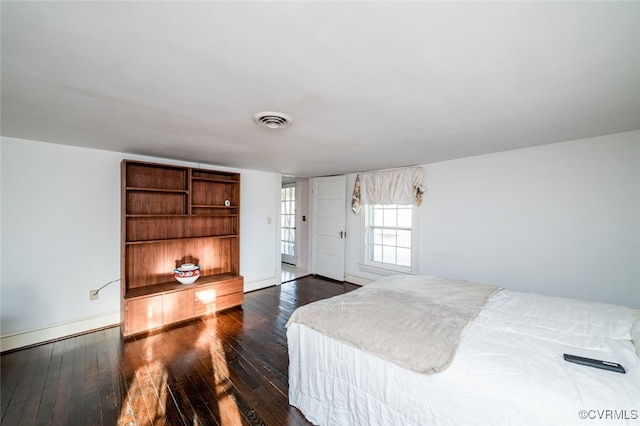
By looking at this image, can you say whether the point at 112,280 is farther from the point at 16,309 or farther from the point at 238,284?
the point at 238,284

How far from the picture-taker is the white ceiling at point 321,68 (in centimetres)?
95

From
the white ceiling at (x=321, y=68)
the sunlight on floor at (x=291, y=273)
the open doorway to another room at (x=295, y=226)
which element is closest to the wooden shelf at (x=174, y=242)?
the white ceiling at (x=321, y=68)

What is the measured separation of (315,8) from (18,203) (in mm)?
3522

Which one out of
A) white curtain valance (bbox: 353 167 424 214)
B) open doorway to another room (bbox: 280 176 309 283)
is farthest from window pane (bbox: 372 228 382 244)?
open doorway to another room (bbox: 280 176 309 283)

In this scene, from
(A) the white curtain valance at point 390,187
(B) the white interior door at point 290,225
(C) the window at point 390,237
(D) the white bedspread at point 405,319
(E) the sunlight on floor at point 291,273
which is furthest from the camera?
(B) the white interior door at point 290,225

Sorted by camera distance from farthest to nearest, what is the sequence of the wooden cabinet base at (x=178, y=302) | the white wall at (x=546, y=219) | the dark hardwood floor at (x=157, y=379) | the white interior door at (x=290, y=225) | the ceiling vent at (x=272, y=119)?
the white interior door at (x=290, y=225) < the wooden cabinet base at (x=178, y=302) < the white wall at (x=546, y=219) < the ceiling vent at (x=272, y=119) < the dark hardwood floor at (x=157, y=379)

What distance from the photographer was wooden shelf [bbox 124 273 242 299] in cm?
294

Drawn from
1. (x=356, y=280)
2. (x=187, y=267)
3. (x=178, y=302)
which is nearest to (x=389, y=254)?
(x=356, y=280)

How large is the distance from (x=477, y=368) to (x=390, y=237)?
3.33 m

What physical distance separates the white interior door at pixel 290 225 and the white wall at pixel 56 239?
3.39 metres

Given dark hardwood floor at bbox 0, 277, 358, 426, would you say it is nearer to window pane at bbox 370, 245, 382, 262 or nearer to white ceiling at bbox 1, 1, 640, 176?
white ceiling at bbox 1, 1, 640, 176

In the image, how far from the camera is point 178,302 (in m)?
3.11

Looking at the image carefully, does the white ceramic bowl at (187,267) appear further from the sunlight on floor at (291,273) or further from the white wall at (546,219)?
the white wall at (546,219)

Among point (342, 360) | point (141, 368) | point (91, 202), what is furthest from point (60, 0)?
point (91, 202)
